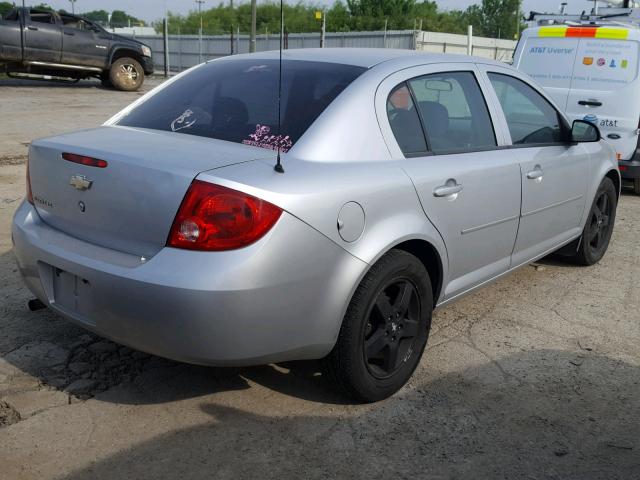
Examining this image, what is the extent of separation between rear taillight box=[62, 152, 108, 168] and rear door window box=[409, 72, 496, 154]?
5.05ft

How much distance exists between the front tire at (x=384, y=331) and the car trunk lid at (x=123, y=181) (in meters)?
0.75

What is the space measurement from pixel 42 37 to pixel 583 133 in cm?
1483

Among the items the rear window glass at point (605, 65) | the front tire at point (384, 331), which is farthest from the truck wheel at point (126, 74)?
the front tire at point (384, 331)

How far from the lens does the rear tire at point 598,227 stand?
17.2 feet

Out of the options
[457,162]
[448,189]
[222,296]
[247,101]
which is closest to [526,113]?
[457,162]

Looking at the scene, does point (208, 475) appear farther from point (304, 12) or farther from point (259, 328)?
point (304, 12)

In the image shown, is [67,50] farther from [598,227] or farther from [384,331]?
[384,331]

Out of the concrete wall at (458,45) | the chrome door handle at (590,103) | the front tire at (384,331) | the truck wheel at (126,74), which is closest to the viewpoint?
the front tire at (384,331)

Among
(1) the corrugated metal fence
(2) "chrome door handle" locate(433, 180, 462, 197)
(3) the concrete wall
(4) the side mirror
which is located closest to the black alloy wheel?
(2) "chrome door handle" locate(433, 180, 462, 197)

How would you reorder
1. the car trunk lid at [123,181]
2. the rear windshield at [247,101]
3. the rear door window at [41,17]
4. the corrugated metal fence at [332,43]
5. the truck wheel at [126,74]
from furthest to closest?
the corrugated metal fence at [332,43] < the truck wheel at [126,74] < the rear door window at [41,17] < the rear windshield at [247,101] < the car trunk lid at [123,181]

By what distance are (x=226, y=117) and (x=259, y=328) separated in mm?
1155

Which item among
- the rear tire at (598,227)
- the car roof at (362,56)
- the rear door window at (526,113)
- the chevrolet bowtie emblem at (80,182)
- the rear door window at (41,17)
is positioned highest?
the rear door window at (41,17)

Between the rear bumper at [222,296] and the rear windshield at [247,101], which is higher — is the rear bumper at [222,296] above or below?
below

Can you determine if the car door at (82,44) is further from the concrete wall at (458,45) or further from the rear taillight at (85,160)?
the rear taillight at (85,160)
